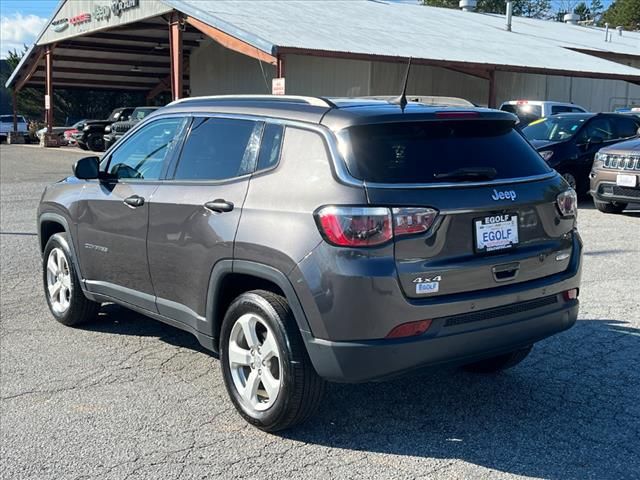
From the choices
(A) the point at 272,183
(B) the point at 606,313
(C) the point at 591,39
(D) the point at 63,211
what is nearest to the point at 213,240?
(A) the point at 272,183

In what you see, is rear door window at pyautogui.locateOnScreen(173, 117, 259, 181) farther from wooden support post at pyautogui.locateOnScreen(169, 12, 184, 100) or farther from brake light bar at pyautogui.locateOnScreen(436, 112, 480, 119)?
wooden support post at pyautogui.locateOnScreen(169, 12, 184, 100)

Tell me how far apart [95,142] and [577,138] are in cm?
2405

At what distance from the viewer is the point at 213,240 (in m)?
4.15

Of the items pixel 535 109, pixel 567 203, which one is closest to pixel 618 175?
pixel 567 203

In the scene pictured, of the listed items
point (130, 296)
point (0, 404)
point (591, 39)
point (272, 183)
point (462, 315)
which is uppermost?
point (591, 39)

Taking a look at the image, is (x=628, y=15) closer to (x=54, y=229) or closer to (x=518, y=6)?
(x=518, y=6)

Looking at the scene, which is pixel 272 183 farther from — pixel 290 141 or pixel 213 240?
pixel 213 240

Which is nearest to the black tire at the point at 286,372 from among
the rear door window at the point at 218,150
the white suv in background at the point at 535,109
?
the rear door window at the point at 218,150

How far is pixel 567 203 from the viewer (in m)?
4.19

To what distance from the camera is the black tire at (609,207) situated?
12047 mm

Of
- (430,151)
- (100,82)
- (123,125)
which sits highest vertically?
(100,82)

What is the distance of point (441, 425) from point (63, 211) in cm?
351

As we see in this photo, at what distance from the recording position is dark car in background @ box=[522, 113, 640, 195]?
43.9 ft

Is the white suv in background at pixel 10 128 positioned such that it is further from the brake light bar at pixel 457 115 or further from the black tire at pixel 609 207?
the brake light bar at pixel 457 115
